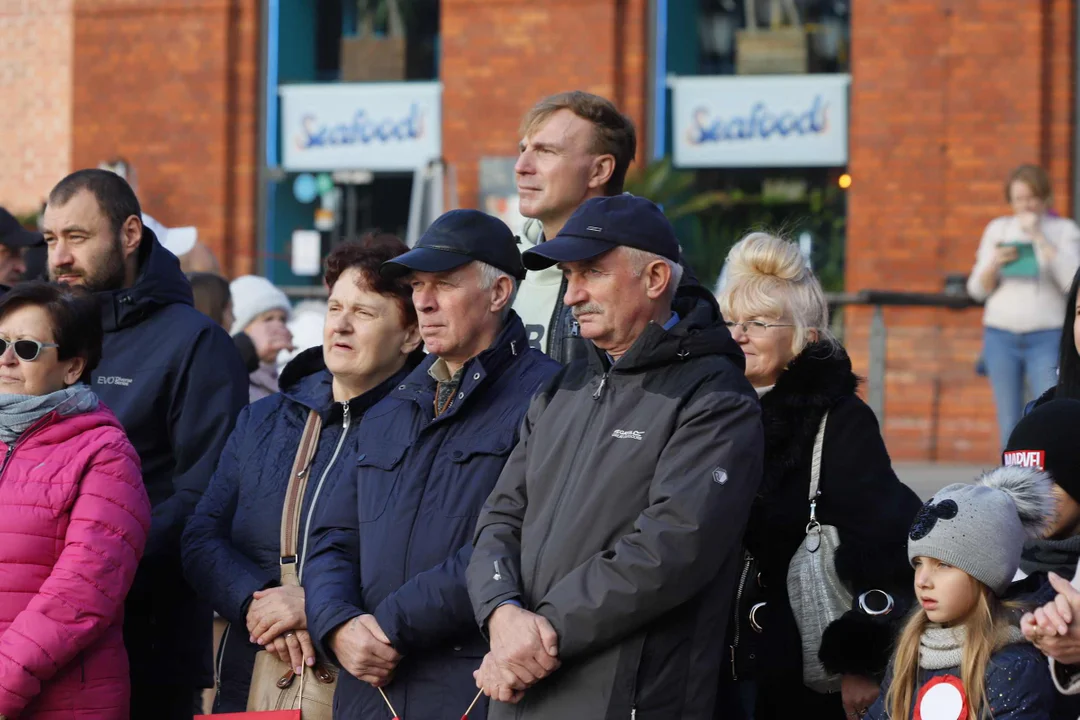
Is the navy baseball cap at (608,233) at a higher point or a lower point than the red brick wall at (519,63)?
lower

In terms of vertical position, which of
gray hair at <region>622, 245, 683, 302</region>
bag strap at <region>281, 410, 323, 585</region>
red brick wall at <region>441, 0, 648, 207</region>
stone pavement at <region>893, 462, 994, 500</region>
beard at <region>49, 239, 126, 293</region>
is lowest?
stone pavement at <region>893, 462, 994, 500</region>

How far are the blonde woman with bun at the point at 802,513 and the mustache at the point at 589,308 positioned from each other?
0.79m

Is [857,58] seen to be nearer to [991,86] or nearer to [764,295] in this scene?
[991,86]

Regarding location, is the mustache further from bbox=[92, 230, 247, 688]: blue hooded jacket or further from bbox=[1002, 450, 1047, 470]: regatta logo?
bbox=[92, 230, 247, 688]: blue hooded jacket

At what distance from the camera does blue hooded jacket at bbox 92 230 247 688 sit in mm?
5332

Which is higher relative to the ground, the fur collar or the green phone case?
the green phone case

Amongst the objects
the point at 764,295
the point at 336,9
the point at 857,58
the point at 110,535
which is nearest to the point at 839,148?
the point at 857,58

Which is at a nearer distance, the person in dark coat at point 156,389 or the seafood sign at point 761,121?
the person in dark coat at point 156,389

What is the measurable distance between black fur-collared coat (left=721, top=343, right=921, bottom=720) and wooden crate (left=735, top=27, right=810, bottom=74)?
857 cm

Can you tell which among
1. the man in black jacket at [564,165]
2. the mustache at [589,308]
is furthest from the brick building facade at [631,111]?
the mustache at [589,308]

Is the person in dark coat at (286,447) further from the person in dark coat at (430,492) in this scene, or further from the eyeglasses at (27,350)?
the eyeglasses at (27,350)

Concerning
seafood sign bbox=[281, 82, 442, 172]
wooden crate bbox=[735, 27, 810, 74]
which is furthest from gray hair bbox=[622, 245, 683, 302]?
seafood sign bbox=[281, 82, 442, 172]

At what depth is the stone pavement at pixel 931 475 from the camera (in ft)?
32.5

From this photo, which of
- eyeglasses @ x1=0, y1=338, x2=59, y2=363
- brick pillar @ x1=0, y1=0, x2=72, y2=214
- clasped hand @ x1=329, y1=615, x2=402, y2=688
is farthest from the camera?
brick pillar @ x1=0, y1=0, x2=72, y2=214
